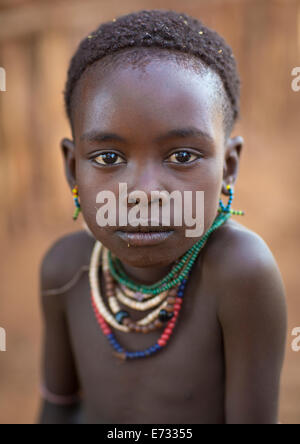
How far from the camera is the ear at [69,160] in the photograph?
1.39m

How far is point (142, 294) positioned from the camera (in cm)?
140

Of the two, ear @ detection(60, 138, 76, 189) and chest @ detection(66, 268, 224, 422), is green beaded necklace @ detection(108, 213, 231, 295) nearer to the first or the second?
chest @ detection(66, 268, 224, 422)

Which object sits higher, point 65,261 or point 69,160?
point 69,160

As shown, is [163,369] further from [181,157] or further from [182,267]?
[181,157]

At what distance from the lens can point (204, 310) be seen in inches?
51.3

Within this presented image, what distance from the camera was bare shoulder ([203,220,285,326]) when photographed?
122 cm

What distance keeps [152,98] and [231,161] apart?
1.13ft

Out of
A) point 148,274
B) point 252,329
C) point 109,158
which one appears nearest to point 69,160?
point 109,158

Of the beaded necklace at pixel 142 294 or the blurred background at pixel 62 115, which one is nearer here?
the beaded necklace at pixel 142 294

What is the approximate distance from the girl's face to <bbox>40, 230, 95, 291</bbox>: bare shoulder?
15.2 inches

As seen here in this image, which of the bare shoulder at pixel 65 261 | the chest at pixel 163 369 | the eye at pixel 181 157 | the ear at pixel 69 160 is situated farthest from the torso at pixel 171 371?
the ear at pixel 69 160

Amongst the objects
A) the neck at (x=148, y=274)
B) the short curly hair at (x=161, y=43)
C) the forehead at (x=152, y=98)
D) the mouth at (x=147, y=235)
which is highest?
the short curly hair at (x=161, y=43)

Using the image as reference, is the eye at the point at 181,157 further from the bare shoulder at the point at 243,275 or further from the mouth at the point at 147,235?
the bare shoulder at the point at 243,275

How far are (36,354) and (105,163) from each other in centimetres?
241
